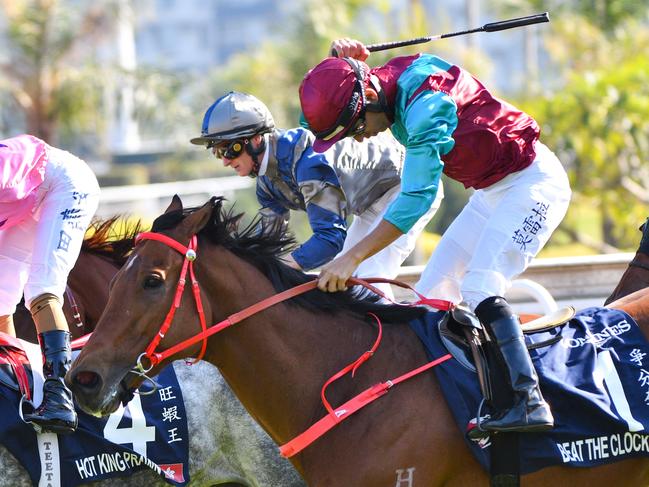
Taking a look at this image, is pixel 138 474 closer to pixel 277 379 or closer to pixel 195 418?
pixel 195 418

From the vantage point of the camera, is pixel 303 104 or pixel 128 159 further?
pixel 128 159

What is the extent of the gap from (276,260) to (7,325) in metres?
1.65

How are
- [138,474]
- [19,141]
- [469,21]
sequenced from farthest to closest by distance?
[469,21], [19,141], [138,474]

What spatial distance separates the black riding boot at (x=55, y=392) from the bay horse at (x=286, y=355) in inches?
35.5

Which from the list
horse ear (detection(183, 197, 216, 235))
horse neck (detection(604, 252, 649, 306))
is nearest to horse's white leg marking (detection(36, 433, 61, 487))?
horse ear (detection(183, 197, 216, 235))

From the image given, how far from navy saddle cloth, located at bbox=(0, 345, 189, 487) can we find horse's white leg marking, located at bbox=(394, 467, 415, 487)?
1365 millimetres

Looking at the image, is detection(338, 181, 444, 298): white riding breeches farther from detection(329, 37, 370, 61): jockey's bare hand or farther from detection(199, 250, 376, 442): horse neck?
detection(199, 250, 376, 442): horse neck

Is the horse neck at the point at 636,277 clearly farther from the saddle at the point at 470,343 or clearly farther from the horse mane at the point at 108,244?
the horse mane at the point at 108,244

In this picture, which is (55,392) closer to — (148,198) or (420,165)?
(420,165)

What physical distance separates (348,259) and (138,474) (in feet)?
5.17

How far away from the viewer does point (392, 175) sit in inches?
215

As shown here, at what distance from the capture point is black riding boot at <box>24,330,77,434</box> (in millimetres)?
4629

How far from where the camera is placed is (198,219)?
3.98 meters

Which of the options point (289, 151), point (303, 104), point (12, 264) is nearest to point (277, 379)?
point (303, 104)
